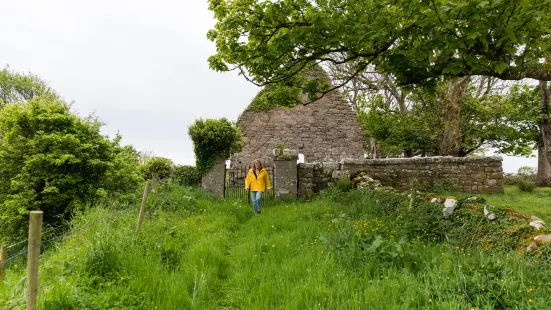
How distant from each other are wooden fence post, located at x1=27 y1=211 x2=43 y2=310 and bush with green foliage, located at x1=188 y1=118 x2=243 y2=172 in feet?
27.7

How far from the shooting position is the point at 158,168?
1329 cm

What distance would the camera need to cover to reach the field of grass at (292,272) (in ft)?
9.39

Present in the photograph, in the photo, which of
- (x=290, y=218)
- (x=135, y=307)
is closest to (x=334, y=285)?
(x=135, y=307)

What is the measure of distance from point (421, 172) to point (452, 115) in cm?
472

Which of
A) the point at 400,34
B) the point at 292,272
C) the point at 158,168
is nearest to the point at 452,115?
the point at 400,34

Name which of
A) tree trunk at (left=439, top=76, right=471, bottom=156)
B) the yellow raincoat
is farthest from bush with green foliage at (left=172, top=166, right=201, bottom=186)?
tree trunk at (left=439, top=76, right=471, bottom=156)

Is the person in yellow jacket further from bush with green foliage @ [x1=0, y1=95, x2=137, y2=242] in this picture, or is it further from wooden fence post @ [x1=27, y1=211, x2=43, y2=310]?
wooden fence post @ [x1=27, y1=211, x2=43, y2=310]

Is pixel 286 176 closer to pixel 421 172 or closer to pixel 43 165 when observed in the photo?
pixel 421 172

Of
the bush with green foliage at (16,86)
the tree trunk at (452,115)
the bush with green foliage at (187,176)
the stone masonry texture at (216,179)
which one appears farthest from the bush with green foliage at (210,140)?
the bush with green foliage at (16,86)

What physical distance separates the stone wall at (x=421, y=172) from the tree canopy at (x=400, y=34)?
4.98 m

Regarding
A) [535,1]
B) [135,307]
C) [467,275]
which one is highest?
[535,1]

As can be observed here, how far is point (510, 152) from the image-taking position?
16.3 metres

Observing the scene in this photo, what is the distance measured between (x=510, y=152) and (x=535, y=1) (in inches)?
593

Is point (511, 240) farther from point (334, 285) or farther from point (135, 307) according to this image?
point (135, 307)
